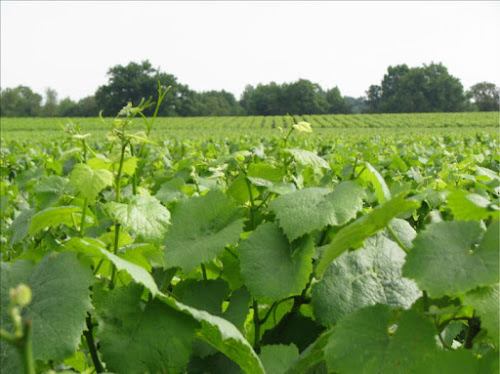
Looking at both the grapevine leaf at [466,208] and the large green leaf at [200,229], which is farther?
the large green leaf at [200,229]

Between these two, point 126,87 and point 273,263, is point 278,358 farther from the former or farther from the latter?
point 126,87

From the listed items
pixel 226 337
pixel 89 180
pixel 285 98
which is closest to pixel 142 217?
pixel 89 180

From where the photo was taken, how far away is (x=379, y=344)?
68 centimetres

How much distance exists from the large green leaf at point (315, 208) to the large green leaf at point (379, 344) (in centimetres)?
23

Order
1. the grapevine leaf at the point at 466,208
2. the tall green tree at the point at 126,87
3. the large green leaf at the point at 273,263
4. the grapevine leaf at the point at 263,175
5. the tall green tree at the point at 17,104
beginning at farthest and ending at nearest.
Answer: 1. the tall green tree at the point at 17,104
2. the tall green tree at the point at 126,87
3. the grapevine leaf at the point at 263,175
4. the large green leaf at the point at 273,263
5. the grapevine leaf at the point at 466,208

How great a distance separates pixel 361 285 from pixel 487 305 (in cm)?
24

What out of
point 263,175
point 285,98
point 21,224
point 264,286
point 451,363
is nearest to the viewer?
point 451,363

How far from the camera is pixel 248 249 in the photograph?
921 mm

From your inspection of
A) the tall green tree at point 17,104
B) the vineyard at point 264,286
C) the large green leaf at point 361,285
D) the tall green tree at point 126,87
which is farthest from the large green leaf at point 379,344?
the tall green tree at point 17,104

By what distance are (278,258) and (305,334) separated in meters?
0.23

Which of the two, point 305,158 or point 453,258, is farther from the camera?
point 305,158

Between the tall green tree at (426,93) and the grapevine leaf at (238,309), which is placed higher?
the tall green tree at (426,93)

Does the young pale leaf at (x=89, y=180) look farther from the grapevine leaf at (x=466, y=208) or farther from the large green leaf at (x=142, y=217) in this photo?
the grapevine leaf at (x=466, y=208)

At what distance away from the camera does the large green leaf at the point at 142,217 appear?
0.89m
